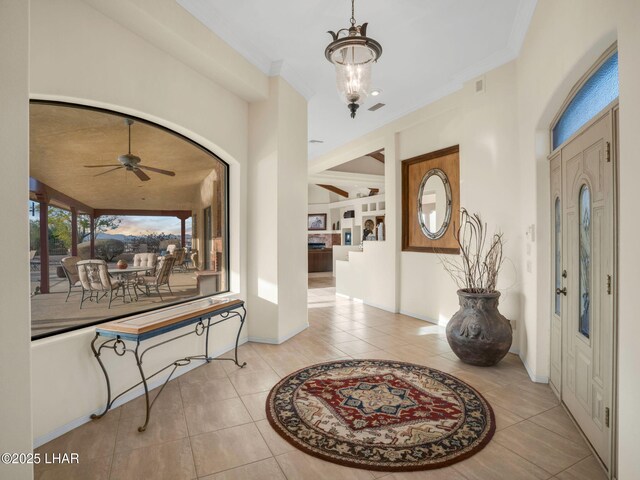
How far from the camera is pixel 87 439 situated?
239 cm

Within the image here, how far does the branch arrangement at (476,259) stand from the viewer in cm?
393

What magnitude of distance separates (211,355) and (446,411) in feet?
8.16

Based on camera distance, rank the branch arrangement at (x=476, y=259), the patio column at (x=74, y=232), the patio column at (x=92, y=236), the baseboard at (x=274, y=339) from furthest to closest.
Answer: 1. the baseboard at (x=274, y=339)
2. the branch arrangement at (x=476, y=259)
3. the patio column at (x=92, y=236)
4. the patio column at (x=74, y=232)

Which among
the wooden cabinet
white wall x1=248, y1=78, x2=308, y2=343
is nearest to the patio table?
white wall x1=248, y1=78, x2=308, y2=343

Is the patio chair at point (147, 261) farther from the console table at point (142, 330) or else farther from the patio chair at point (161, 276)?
the console table at point (142, 330)

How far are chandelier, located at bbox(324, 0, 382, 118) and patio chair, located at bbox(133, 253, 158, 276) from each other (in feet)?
7.52

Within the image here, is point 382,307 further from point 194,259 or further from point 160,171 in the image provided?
point 160,171

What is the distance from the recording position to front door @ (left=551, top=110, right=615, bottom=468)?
2016 mm

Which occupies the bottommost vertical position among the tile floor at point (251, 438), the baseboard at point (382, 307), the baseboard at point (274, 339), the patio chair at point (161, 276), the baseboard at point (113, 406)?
the tile floor at point (251, 438)

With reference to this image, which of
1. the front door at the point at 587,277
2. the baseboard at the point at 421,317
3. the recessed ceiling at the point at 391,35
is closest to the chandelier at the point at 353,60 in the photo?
the recessed ceiling at the point at 391,35

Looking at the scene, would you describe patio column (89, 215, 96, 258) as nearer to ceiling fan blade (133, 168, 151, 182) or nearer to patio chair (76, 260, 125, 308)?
patio chair (76, 260, 125, 308)

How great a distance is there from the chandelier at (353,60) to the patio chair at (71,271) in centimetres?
238

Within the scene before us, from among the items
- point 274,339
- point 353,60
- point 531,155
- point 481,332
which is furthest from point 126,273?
point 531,155

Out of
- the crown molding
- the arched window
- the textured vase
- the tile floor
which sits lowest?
the tile floor
